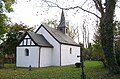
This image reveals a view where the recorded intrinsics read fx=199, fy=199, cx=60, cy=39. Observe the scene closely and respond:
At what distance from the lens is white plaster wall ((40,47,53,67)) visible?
105ft

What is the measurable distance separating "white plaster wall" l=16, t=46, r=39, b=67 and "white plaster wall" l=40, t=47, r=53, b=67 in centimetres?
97

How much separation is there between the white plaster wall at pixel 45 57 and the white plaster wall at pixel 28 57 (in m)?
0.97

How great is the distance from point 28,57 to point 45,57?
9.24 ft

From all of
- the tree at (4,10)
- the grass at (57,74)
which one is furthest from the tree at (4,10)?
the grass at (57,74)

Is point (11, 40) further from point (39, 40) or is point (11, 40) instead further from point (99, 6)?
point (99, 6)

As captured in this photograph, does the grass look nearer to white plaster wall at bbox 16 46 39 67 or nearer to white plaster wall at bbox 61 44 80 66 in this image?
white plaster wall at bbox 16 46 39 67

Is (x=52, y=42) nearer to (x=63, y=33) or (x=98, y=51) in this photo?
(x=63, y=33)

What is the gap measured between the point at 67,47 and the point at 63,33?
15.9 feet

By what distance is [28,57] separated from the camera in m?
32.2

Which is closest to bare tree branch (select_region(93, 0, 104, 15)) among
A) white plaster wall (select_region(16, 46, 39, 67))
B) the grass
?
the grass

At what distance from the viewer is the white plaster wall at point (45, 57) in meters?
31.9

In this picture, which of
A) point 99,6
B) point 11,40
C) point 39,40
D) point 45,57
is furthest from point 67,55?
point 99,6

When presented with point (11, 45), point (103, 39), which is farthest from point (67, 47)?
point (103, 39)

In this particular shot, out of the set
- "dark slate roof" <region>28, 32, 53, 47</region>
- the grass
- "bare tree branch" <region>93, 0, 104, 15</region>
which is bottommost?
the grass
